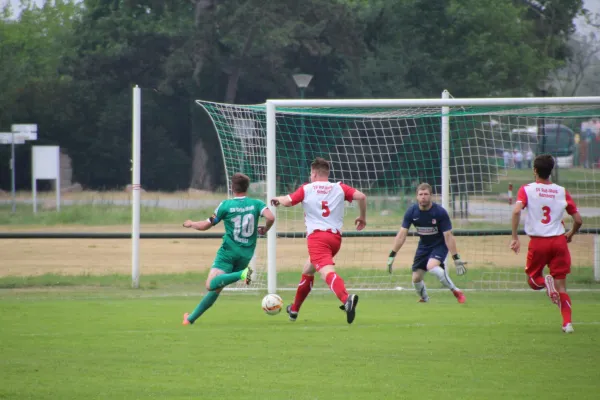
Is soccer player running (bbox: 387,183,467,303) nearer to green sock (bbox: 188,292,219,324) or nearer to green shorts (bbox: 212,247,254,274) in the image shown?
green shorts (bbox: 212,247,254,274)

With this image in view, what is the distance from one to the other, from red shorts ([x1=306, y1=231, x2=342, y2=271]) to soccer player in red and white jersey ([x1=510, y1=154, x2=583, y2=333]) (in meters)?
2.04

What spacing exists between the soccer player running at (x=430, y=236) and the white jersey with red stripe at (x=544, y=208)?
304 centimetres

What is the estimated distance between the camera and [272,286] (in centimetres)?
1453

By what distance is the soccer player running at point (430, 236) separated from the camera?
522 inches

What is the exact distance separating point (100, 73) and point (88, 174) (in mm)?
5803

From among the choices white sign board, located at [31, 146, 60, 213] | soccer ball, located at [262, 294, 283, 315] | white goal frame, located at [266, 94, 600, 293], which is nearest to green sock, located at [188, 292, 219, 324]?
soccer ball, located at [262, 294, 283, 315]

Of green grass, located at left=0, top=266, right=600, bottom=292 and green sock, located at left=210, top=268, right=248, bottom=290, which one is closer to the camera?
green sock, located at left=210, top=268, right=248, bottom=290

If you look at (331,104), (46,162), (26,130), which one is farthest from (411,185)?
(26,130)

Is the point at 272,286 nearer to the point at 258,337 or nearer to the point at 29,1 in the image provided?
the point at 258,337

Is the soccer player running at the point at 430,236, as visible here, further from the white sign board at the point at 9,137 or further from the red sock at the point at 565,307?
the white sign board at the point at 9,137

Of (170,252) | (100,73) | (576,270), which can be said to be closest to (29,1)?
(100,73)

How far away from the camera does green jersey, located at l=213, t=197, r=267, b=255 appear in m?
10.8

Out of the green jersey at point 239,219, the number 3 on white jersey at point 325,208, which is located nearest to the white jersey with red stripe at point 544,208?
the number 3 on white jersey at point 325,208

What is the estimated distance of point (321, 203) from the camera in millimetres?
10859
